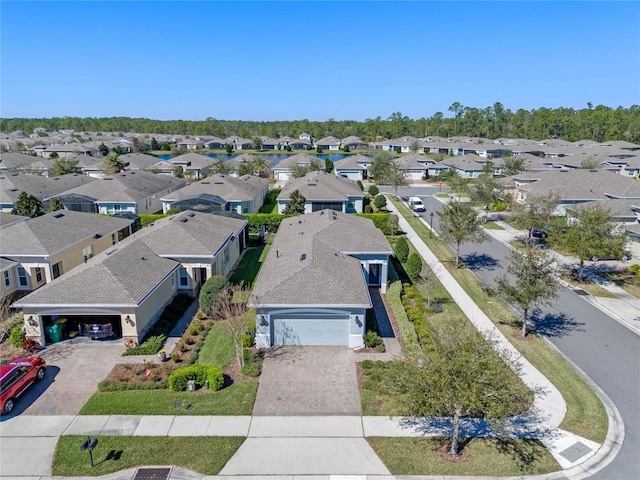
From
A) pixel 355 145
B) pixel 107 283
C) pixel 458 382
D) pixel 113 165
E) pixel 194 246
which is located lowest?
pixel 107 283

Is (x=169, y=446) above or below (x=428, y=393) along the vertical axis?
below

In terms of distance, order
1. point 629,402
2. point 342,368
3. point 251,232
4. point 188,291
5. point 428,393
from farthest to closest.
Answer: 1. point 251,232
2. point 188,291
3. point 342,368
4. point 629,402
5. point 428,393

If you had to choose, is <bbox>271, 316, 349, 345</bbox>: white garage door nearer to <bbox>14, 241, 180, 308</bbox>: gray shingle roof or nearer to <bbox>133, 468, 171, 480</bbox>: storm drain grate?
<bbox>14, 241, 180, 308</bbox>: gray shingle roof

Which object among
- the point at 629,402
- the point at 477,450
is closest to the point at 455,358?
the point at 477,450

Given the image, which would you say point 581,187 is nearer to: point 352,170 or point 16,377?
point 352,170

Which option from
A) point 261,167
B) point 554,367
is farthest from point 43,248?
point 261,167

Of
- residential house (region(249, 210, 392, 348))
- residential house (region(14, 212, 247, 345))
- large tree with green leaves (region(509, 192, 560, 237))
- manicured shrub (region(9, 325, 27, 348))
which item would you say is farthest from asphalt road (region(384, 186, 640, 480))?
manicured shrub (region(9, 325, 27, 348))

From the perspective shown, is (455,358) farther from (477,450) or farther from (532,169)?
(532,169)

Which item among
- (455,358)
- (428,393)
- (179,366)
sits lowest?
(179,366)
